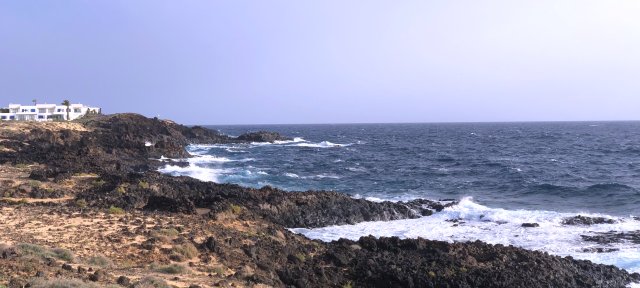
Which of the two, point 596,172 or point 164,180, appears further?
point 596,172

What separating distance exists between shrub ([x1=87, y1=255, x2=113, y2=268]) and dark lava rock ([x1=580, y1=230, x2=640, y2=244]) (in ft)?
66.1

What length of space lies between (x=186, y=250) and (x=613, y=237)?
19073 mm

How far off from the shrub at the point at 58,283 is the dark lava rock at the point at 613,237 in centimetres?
2139

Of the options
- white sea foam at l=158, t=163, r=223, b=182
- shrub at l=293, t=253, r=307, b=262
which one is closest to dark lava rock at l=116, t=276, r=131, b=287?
shrub at l=293, t=253, r=307, b=262

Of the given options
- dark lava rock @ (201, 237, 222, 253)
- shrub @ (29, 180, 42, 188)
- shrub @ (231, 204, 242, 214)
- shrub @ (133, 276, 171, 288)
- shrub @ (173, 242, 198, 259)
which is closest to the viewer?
shrub @ (133, 276, 171, 288)

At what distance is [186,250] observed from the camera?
1714 centimetres

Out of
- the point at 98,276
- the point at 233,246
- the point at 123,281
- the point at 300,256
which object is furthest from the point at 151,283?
the point at 300,256

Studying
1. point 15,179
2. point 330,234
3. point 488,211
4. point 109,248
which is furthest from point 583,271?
point 15,179

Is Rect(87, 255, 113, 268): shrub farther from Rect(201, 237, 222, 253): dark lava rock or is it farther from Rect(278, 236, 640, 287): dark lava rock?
Rect(278, 236, 640, 287): dark lava rock

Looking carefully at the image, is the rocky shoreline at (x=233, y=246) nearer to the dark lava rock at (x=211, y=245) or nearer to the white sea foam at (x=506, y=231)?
the dark lava rock at (x=211, y=245)

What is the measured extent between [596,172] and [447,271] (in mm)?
42245

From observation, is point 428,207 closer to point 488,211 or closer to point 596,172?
point 488,211

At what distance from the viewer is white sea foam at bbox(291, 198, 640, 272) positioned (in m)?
22.9

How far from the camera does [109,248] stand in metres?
16.9
